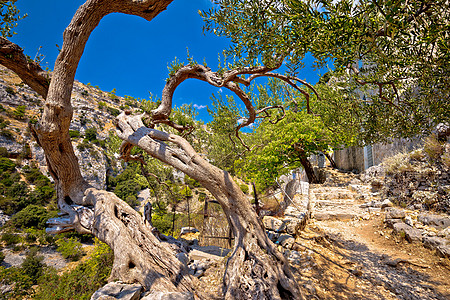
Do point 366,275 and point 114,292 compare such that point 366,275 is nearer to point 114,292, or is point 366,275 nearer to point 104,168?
point 114,292

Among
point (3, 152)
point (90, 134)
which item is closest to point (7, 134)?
point (3, 152)

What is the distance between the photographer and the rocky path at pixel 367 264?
3.43 metres

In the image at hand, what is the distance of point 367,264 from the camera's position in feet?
14.8

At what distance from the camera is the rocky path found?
3.43m

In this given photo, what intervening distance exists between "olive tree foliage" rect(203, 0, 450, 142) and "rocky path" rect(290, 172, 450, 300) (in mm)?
2818

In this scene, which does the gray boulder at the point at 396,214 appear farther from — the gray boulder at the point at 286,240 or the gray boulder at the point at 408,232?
the gray boulder at the point at 286,240

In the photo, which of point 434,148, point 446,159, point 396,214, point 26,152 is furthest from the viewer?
point 26,152

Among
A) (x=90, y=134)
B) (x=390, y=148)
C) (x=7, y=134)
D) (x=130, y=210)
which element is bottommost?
(x=130, y=210)

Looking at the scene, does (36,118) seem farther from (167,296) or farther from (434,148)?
(434,148)

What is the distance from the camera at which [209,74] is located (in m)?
4.53

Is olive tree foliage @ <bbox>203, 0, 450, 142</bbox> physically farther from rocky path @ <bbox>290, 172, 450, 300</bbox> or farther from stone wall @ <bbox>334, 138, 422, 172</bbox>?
stone wall @ <bbox>334, 138, 422, 172</bbox>

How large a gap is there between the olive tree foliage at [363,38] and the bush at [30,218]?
25.7 m

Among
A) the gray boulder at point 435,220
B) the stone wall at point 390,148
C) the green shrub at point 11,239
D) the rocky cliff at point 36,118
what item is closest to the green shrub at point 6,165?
the rocky cliff at point 36,118

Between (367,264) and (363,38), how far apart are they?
4839mm
